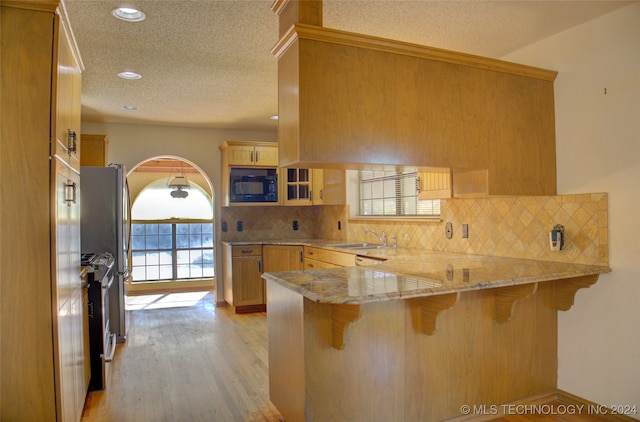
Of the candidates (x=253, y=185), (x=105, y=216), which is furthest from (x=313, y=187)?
(x=105, y=216)

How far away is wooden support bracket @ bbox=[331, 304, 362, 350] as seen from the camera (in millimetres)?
2039

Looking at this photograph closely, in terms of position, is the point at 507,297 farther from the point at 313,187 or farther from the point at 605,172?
the point at 313,187

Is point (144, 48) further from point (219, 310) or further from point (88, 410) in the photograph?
point (219, 310)

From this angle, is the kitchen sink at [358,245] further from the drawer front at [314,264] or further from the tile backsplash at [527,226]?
the tile backsplash at [527,226]

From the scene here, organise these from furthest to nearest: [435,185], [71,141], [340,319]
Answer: [435,185] → [71,141] → [340,319]

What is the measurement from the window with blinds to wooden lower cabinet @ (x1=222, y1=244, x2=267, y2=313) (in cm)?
147

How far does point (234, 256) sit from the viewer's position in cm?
552

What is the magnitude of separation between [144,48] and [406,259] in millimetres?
2420

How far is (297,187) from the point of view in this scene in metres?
5.87

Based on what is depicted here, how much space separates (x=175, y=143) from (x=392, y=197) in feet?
9.91

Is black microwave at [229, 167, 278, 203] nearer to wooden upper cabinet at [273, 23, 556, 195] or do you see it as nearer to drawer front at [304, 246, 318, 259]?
drawer front at [304, 246, 318, 259]

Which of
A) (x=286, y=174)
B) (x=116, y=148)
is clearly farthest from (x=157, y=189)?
(x=286, y=174)

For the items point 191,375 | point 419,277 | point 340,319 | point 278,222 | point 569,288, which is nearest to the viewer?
point 340,319

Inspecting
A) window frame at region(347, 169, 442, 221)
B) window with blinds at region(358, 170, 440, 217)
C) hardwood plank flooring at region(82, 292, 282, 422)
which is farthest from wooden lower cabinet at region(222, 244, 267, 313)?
window with blinds at region(358, 170, 440, 217)
